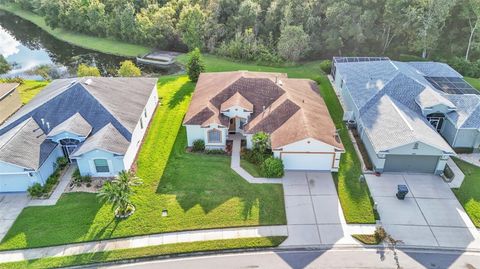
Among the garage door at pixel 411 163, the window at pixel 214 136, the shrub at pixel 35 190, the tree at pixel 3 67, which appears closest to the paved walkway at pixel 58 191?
the shrub at pixel 35 190

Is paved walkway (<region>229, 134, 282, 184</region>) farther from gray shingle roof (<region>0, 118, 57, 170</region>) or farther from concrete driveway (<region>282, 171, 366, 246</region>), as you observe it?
gray shingle roof (<region>0, 118, 57, 170</region>)

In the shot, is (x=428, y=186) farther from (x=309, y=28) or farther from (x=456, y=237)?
(x=309, y=28)

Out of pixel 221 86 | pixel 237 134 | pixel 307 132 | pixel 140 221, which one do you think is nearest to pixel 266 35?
pixel 221 86

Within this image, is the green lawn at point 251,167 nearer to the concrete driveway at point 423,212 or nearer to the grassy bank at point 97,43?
the concrete driveway at point 423,212

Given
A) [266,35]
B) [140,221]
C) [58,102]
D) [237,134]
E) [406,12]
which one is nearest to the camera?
[140,221]

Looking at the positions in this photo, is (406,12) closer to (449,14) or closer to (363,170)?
(449,14)

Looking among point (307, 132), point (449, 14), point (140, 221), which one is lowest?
point (140, 221)
